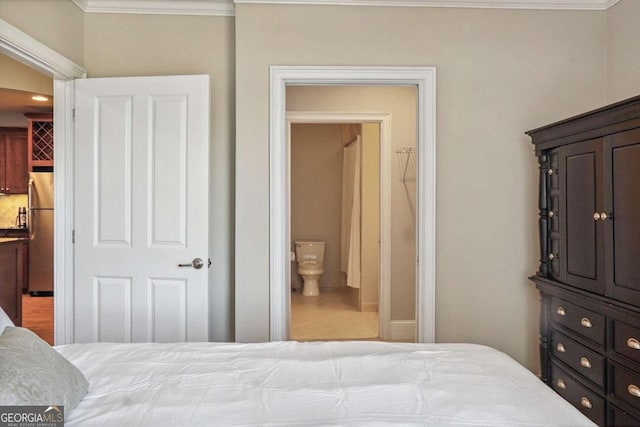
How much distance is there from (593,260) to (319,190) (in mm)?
4426

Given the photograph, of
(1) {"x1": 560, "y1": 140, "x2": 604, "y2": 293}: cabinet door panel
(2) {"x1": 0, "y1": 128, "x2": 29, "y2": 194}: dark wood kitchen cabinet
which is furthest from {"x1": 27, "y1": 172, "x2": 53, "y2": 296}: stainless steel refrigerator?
(1) {"x1": 560, "y1": 140, "x2": 604, "y2": 293}: cabinet door panel

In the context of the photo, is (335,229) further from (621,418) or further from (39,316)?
(621,418)

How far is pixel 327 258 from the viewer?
623 centimetres

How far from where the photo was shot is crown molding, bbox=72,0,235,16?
2.77 meters

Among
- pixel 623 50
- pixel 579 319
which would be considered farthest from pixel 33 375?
pixel 623 50

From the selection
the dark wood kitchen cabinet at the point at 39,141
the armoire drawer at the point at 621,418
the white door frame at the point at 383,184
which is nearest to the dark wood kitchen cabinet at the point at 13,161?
the dark wood kitchen cabinet at the point at 39,141

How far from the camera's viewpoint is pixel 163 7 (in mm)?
2803

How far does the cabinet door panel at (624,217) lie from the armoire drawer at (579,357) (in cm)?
33

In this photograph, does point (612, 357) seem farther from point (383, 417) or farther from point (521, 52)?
point (521, 52)

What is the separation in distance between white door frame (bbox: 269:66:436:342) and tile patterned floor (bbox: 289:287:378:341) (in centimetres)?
144

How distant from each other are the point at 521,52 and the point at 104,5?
272 cm

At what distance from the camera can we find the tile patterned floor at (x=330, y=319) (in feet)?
13.4

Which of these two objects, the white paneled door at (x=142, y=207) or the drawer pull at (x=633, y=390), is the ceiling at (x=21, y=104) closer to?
the white paneled door at (x=142, y=207)

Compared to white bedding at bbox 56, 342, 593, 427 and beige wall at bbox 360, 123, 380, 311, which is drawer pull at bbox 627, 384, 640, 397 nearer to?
white bedding at bbox 56, 342, 593, 427
